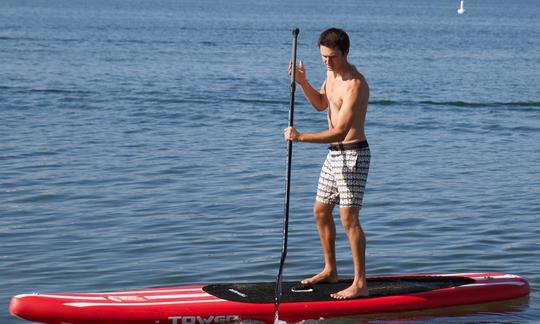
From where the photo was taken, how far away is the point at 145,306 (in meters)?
8.02

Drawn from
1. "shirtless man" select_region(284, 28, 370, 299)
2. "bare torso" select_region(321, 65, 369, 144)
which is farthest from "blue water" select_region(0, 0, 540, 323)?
"bare torso" select_region(321, 65, 369, 144)

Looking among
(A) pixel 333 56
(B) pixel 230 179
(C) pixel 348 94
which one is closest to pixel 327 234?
(C) pixel 348 94

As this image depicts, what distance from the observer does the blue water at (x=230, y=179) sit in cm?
1053

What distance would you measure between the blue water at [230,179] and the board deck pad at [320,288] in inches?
10.0

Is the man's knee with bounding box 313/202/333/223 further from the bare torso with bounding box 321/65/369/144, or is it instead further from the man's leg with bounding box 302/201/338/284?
the bare torso with bounding box 321/65/369/144

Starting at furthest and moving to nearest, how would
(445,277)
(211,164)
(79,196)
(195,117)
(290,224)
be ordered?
1. (195,117)
2. (211,164)
3. (79,196)
4. (290,224)
5. (445,277)

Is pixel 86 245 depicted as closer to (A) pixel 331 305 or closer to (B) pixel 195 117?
(A) pixel 331 305

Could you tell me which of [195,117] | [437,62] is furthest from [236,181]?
[437,62]

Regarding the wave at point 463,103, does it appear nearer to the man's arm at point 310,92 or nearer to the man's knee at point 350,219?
the man's arm at point 310,92

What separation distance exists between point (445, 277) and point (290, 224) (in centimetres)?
334

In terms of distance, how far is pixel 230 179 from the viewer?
15.3 m

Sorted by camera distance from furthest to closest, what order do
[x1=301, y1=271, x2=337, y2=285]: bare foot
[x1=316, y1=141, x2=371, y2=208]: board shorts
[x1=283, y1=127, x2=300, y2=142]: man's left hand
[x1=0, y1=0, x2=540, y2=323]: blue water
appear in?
[x1=0, y1=0, x2=540, y2=323]: blue water → [x1=301, y1=271, x2=337, y2=285]: bare foot → [x1=316, y1=141, x2=371, y2=208]: board shorts → [x1=283, y1=127, x2=300, y2=142]: man's left hand

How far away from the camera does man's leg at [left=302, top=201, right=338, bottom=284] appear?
852 centimetres

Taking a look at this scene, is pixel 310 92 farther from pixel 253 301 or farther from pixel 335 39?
pixel 253 301
